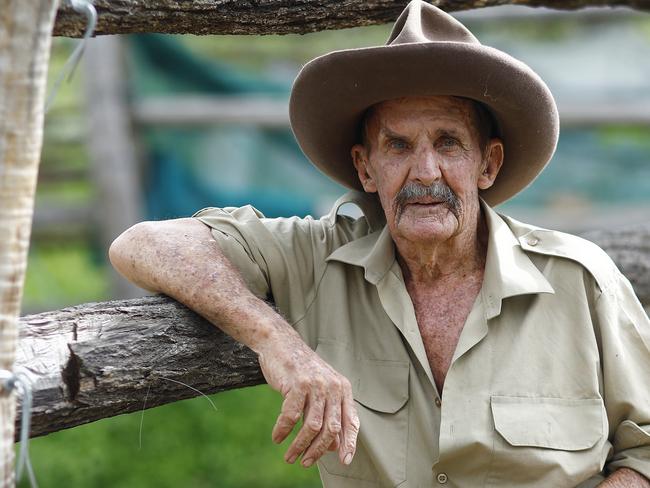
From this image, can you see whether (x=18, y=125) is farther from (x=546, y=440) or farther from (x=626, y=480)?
(x=626, y=480)

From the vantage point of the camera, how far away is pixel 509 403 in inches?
113

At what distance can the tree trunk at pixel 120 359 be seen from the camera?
2490 mm

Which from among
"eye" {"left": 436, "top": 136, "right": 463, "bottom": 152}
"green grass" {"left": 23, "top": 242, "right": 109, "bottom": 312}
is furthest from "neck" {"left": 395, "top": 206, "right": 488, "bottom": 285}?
"green grass" {"left": 23, "top": 242, "right": 109, "bottom": 312}

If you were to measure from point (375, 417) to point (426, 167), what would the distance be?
736 millimetres

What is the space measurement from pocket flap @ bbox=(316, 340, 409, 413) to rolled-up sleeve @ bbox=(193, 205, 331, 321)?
0.55 ft

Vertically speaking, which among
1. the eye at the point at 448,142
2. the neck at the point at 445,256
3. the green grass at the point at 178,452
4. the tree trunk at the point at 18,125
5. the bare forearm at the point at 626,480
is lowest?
the green grass at the point at 178,452

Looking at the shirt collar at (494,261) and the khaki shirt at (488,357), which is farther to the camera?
the shirt collar at (494,261)

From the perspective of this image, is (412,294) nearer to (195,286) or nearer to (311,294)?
(311,294)

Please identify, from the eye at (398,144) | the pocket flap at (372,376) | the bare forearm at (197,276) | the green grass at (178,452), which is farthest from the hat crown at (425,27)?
the green grass at (178,452)

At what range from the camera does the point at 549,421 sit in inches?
113

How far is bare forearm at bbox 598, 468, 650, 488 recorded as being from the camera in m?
2.84

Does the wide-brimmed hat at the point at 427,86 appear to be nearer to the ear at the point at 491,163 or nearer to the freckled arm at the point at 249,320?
the ear at the point at 491,163

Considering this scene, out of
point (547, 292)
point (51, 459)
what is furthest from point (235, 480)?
point (547, 292)

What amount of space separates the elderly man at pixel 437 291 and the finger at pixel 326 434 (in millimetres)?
215
